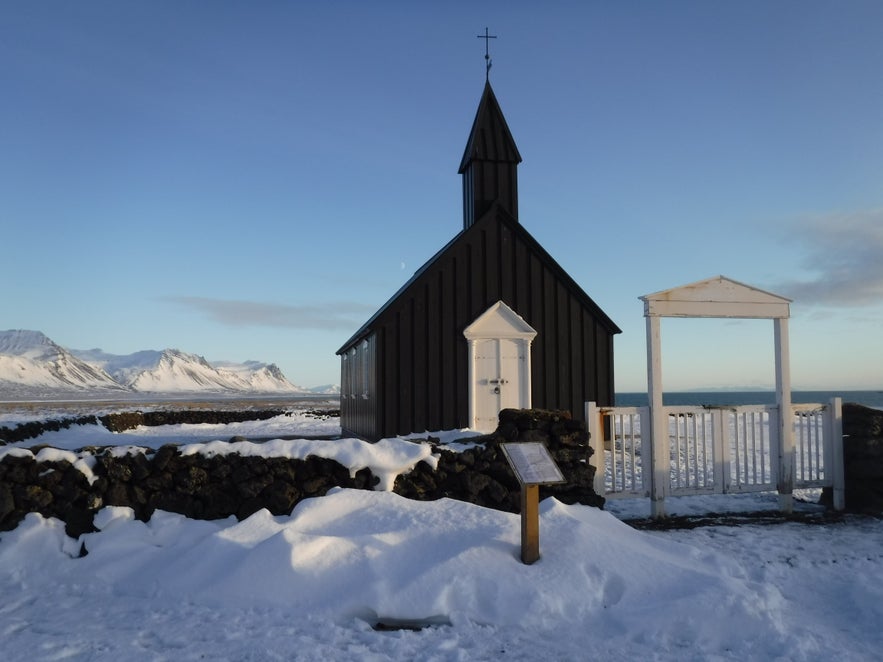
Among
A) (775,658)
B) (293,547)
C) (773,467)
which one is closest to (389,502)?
(293,547)

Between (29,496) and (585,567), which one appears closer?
(585,567)

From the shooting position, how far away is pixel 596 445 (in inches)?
360

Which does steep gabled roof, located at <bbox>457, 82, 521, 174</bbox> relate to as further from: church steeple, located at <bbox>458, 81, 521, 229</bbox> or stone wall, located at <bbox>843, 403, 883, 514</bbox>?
stone wall, located at <bbox>843, 403, 883, 514</bbox>

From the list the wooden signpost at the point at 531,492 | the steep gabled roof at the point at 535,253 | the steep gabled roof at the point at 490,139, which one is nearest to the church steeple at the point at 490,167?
the steep gabled roof at the point at 490,139

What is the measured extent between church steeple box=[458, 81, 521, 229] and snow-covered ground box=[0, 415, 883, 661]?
34.2ft

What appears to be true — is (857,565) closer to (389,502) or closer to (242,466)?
(389,502)

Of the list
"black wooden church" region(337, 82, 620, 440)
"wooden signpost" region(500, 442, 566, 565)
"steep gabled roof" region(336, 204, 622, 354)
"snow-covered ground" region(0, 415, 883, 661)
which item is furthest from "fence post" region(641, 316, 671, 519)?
"steep gabled roof" region(336, 204, 622, 354)

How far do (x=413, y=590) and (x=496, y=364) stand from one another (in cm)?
970

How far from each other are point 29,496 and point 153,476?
128 centimetres

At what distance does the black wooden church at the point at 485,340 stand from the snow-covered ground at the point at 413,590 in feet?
23.3

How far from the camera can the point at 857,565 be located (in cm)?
706

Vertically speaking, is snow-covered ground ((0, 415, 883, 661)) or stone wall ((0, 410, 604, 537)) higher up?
stone wall ((0, 410, 604, 537))

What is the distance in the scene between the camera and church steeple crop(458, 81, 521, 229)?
16969mm

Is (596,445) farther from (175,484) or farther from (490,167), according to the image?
(490,167)
